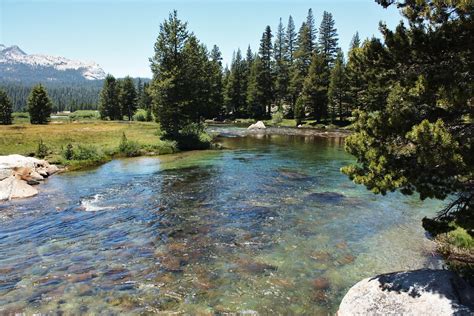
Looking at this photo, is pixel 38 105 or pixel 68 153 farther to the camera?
pixel 38 105

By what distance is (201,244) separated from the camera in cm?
1548

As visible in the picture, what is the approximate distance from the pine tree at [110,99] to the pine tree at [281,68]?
47603mm

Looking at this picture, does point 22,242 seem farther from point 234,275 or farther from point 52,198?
point 234,275

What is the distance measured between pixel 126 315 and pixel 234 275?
12.9 ft

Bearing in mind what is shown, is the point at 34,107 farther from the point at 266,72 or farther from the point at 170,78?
the point at 266,72

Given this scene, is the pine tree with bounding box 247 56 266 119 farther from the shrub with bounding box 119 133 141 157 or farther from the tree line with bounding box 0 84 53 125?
the shrub with bounding box 119 133 141 157

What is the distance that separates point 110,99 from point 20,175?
3441 inches

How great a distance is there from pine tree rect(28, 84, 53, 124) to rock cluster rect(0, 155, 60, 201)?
59.1m

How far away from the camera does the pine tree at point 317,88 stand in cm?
8256

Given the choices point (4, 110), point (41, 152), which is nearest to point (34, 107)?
Result: point (4, 110)

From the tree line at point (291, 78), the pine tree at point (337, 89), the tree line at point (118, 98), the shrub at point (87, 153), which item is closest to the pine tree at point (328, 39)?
the tree line at point (291, 78)

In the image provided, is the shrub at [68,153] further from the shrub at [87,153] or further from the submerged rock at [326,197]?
the submerged rock at [326,197]

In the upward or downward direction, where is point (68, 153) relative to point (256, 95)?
downward

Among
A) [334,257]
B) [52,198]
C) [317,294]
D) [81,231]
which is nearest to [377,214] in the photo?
[334,257]
